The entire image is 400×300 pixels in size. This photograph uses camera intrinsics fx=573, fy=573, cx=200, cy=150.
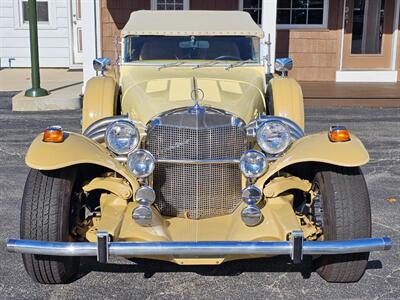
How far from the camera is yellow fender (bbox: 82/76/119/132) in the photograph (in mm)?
4727

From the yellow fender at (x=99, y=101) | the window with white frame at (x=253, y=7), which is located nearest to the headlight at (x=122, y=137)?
the yellow fender at (x=99, y=101)

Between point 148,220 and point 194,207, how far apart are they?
15.5 inches

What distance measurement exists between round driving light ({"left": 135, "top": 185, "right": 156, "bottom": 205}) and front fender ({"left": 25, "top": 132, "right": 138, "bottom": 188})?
5.7 inches

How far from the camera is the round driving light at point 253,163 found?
3.61m

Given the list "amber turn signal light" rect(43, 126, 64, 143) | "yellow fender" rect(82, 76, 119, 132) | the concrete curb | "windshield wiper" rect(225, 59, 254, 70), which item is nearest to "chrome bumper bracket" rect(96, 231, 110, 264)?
"amber turn signal light" rect(43, 126, 64, 143)

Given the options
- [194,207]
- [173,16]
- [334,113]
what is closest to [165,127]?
[194,207]

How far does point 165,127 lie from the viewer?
12.3ft

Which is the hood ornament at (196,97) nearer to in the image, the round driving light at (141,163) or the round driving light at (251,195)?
the round driving light at (141,163)

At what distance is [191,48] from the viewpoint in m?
5.24

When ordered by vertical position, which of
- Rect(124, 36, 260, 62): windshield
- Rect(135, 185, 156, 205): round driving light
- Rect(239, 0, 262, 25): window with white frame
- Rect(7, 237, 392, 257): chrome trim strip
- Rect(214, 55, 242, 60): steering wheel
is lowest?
Rect(7, 237, 392, 257): chrome trim strip

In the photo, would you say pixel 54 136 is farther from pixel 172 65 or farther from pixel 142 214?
pixel 172 65

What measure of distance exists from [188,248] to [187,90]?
4.92 feet

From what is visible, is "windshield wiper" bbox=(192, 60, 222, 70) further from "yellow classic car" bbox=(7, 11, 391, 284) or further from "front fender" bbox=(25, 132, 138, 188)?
"front fender" bbox=(25, 132, 138, 188)

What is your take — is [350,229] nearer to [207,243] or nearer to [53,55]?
[207,243]
